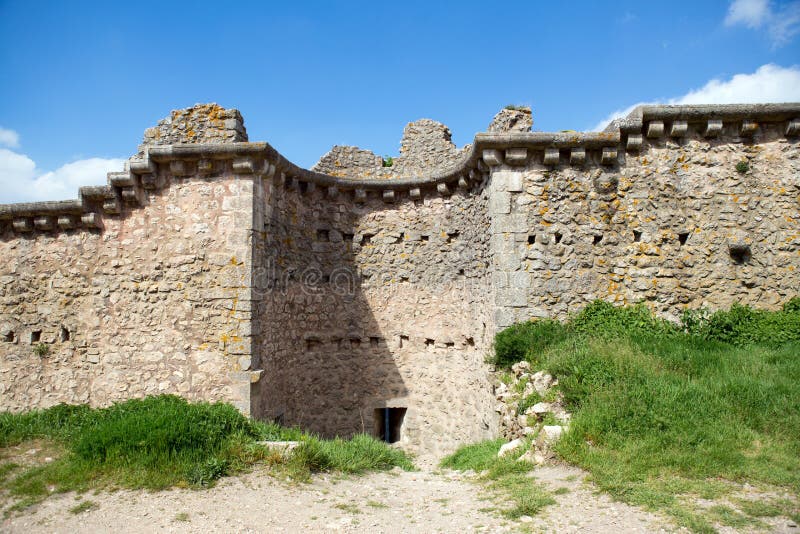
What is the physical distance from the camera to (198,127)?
8289 mm

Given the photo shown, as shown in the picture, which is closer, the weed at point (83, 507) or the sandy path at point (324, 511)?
the sandy path at point (324, 511)

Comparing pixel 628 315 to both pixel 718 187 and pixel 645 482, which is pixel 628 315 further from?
pixel 645 482

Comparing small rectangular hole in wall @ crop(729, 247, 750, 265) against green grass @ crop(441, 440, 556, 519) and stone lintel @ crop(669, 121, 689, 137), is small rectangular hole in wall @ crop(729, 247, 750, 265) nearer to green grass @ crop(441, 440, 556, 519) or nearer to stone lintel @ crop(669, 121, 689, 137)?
stone lintel @ crop(669, 121, 689, 137)

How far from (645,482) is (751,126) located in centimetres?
645

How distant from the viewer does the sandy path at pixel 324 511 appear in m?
4.01

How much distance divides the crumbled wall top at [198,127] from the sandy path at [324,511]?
5.40m

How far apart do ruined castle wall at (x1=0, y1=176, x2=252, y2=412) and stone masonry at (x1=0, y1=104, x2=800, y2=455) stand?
24 millimetres

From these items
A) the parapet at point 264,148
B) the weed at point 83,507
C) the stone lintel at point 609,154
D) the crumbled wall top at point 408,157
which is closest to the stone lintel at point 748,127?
the parapet at point 264,148

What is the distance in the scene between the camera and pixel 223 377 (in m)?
7.58

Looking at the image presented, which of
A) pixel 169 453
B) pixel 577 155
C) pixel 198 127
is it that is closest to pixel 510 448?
pixel 169 453

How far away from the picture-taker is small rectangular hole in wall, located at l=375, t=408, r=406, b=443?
33.8ft

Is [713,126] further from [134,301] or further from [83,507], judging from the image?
[83,507]

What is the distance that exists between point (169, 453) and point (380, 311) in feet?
17.7

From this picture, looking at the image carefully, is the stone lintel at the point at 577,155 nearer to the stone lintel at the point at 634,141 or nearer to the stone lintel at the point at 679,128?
the stone lintel at the point at 634,141
